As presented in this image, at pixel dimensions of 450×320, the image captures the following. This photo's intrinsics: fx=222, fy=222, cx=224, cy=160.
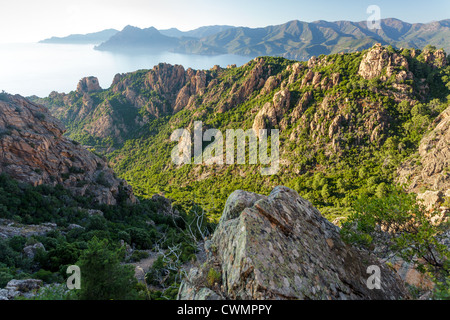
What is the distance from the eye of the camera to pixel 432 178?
3191 centimetres

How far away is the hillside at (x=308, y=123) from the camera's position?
154 feet

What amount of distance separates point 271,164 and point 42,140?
50339 millimetres

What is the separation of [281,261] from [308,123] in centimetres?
5919

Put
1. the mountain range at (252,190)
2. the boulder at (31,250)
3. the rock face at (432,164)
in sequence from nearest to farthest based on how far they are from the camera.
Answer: the mountain range at (252,190), the boulder at (31,250), the rock face at (432,164)

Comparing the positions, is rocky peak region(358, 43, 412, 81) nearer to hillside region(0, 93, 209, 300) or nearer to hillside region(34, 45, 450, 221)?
hillside region(34, 45, 450, 221)

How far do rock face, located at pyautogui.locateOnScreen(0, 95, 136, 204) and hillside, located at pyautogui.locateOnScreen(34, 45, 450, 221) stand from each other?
64.2ft

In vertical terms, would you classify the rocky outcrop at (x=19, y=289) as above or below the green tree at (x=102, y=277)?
below

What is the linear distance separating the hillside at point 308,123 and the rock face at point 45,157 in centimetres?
1957

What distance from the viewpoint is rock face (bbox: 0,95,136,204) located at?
98.7 ft

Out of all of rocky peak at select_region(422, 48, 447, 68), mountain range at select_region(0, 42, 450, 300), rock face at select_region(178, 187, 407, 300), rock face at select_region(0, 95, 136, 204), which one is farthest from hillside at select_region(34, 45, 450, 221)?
rock face at select_region(0, 95, 136, 204)

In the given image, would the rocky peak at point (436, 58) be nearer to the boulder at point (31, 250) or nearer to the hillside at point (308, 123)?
the hillside at point (308, 123)

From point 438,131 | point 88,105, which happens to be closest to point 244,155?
point 438,131

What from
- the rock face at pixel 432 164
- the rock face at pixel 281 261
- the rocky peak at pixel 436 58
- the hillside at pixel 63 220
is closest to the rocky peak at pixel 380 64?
the rocky peak at pixel 436 58

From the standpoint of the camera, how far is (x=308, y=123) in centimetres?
6109
